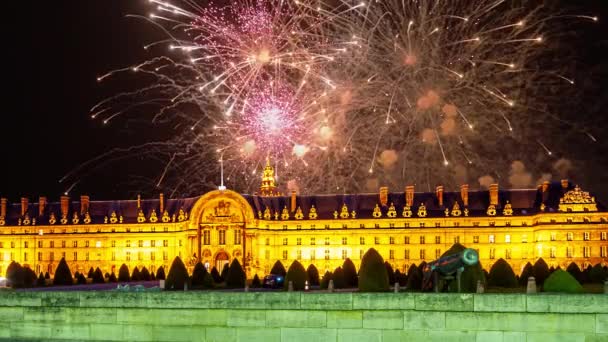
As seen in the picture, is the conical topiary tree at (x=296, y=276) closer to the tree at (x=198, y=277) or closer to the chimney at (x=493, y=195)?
the tree at (x=198, y=277)

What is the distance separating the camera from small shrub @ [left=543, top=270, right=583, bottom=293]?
28250 mm

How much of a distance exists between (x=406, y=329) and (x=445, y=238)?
8995cm

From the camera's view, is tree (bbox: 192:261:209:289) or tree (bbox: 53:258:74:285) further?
tree (bbox: 53:258:74:285)

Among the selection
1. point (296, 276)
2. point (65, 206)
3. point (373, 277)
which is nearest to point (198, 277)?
point (296, 276)

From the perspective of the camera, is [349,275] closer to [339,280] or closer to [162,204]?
[339,280]

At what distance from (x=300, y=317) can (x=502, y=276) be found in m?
19.5

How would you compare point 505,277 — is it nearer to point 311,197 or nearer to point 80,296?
point 80,296

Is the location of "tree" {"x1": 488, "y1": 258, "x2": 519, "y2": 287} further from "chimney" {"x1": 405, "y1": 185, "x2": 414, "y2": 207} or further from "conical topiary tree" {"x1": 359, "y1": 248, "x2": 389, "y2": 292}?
"chimney" {"x1": 405, "y1": 185, "x2": 414, "y2": 207}

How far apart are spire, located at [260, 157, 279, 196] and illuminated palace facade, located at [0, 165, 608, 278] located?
208 mm

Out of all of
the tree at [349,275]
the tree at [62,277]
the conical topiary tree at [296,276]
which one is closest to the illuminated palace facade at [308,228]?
the tree at [62,277]

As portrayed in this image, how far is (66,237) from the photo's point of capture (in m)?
127

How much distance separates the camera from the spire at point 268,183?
131250 millimetres

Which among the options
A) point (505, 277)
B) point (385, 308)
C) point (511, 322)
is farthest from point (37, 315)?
point (505, 277)

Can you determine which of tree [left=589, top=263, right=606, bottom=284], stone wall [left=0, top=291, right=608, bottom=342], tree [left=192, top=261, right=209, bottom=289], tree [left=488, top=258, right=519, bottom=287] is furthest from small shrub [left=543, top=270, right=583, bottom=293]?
tree [left=192, top=261, right=209, bottom=289]
